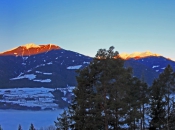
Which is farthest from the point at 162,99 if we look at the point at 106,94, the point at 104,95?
the point at 104,95

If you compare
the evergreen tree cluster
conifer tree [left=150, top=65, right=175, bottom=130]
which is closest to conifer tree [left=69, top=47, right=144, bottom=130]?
the evergreen tree cluster

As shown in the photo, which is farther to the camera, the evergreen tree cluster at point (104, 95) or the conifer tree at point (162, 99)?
the conifer tree at point (162, 99)

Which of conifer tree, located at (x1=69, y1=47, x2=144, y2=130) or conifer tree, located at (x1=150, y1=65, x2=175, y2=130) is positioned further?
conifer tree, located at (x1=150, y1=65, x2=175, y2=130)

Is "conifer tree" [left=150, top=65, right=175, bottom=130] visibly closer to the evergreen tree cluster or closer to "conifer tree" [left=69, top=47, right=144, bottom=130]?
the evergreen tree cluster

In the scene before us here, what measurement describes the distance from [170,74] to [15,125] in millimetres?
152844

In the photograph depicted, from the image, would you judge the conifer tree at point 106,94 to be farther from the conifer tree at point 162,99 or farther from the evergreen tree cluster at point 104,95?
the conifer tree at point 162,99

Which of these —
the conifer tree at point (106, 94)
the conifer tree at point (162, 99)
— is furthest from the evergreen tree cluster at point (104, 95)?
the conifer tree at point (162, 99)

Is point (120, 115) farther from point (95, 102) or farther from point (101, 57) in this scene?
point (101, 57)

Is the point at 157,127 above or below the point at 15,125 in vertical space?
above

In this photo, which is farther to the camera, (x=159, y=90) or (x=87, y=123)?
(x=159, y=90)

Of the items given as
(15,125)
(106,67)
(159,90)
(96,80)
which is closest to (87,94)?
(96,80)

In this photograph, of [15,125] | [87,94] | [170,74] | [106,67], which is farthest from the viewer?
[15,125]

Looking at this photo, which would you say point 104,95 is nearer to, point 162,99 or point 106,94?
point 106,94

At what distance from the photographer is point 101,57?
20.9 metres
